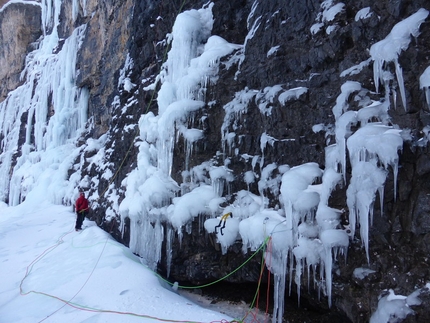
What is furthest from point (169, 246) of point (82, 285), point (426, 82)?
point (426, 82)

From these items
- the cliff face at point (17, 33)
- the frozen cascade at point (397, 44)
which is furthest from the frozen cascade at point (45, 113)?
the frozen cascade at point (397, 44)

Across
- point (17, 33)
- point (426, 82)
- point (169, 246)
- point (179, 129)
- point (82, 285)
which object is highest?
point (17, 33)

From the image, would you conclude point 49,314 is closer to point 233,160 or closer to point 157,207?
point 157,207

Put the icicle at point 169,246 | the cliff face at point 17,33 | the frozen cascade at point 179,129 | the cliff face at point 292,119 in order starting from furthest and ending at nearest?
the cliff face at point 17,33
the icicle at point 169,246
the frozen cascade at point 179,129
the cliff face at point 292,119

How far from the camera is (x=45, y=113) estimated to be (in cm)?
1561

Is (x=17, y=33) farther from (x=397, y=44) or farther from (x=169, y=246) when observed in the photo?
(x=397, y=44)

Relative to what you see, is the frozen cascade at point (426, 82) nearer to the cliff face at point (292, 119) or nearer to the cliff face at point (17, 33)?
the cliff face at point (292, 119)

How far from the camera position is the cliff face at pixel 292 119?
3.45 metres

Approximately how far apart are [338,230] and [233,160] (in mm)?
2261

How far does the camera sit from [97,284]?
5.09 meters

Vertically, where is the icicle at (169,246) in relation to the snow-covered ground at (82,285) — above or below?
above

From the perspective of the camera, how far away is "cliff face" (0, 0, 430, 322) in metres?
3.45

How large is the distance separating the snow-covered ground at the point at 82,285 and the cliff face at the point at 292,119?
84 centimetres

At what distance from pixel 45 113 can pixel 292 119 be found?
578 inches
